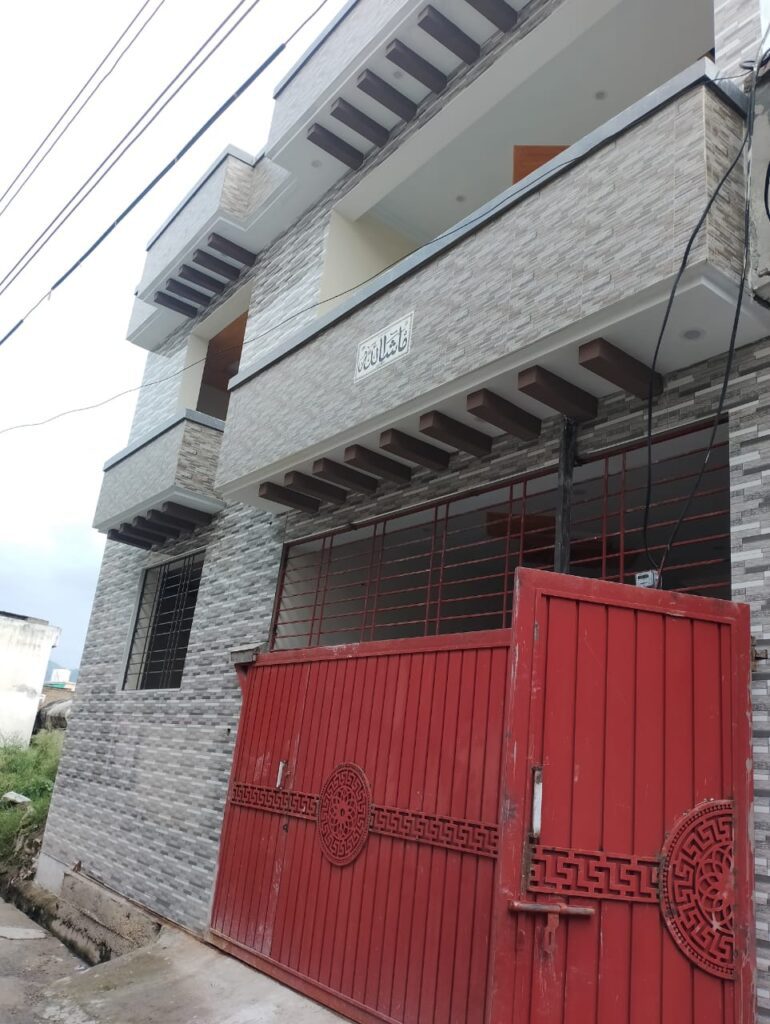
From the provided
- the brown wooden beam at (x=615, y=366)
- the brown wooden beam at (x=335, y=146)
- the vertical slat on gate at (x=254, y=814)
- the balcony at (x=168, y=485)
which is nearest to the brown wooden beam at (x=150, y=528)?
the balcony at (x=168, y=485)

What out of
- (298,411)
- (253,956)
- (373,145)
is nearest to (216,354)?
(373,145)

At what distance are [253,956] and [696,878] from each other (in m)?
3.95

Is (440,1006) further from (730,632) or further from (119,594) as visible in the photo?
(119,594)

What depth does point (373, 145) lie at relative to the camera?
27.7ft

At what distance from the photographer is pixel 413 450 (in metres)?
6.44

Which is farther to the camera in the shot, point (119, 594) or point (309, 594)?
point (119, 594)

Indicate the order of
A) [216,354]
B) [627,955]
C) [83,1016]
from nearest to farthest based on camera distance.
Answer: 1. [627,955]
2. [83,1016]
3. [216,354]

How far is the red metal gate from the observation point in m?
3.64

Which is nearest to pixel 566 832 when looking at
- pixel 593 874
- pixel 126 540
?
pixel 593 874

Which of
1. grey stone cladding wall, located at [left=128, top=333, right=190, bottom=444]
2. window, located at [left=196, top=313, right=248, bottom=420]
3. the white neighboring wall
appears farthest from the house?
the white neighboring wall

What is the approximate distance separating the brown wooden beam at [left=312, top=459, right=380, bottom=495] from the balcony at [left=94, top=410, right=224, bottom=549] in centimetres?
278

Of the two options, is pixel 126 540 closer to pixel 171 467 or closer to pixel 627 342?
pixel 171 467

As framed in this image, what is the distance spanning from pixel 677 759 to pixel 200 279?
931 centimetres

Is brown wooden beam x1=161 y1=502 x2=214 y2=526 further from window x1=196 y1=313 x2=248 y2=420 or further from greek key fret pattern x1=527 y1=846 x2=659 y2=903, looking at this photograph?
greek key fret pattern x1=527 y1=846 x2=659 y2=903
